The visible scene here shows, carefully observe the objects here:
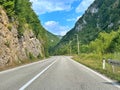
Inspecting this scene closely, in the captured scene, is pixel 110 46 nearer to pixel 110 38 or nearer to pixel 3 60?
pixel 110 38

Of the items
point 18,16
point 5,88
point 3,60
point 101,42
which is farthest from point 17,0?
point 101,42

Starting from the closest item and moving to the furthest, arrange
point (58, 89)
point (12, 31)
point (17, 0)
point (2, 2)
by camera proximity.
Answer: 1. point (58, 89)
2. point (2, 2)
3. point (12, 31)
4. point (17, 0)

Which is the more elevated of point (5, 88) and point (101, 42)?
point (101, 42)

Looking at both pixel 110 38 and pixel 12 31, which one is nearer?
pixel 12 31

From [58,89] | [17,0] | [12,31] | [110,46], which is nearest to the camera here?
[58,89]

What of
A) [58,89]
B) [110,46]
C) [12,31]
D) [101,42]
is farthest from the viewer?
[101,42]

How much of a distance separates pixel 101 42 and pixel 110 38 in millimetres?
5434

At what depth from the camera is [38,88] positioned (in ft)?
46.5

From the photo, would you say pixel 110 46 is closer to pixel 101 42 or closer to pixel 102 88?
pixel 101 42

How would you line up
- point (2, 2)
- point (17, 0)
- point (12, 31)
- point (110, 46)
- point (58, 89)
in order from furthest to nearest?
point (110, 46) → point (17, 0) → point (12, 31) → point (2, 2) → point (58, 89)

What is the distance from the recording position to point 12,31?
167 feet

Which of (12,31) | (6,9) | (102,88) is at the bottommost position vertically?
(102,88)

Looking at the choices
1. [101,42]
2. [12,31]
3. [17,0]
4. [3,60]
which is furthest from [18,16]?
[101,42]

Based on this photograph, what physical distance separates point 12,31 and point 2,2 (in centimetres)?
515
